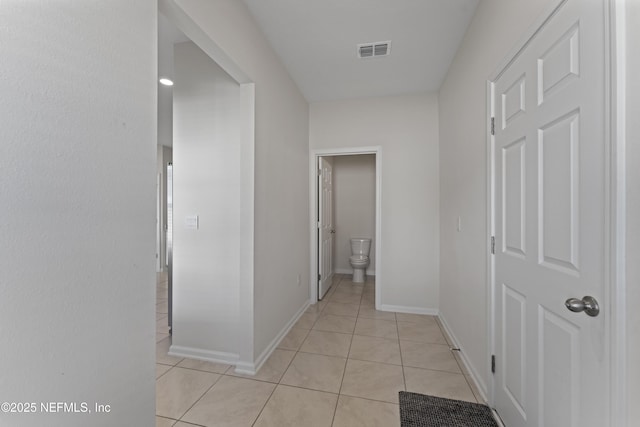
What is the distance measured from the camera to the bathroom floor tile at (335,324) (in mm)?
2803

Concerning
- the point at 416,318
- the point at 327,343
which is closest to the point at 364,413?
the point at 327,343

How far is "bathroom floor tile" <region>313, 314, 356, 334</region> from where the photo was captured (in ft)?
9.20

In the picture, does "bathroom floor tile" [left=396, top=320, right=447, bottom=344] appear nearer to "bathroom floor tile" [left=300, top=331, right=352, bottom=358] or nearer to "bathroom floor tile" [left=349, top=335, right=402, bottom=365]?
"bathroom floor tile" [left=349, top=335, right=402, bottom=365]

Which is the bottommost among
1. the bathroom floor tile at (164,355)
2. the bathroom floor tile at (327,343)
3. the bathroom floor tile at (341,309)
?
the bathroom floor tile at (164,355)

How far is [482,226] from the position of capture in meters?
1.86

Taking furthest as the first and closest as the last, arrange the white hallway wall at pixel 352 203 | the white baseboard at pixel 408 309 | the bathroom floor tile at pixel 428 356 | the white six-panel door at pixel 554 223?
the white hallway wall at pixel 352 203
the white baseboard at pixel 408 309
the bathroom floor tile at pixel 428 356
the white six-panel door at pixel 554 223

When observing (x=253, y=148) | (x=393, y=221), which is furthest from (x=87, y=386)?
(x=393, y=221)

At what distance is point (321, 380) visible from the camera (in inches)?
76.9

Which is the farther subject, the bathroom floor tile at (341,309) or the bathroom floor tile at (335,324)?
the bathroom floor tile at (341,309)

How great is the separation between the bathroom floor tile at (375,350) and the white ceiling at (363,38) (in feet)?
8.93

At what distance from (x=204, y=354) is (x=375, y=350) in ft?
4.87

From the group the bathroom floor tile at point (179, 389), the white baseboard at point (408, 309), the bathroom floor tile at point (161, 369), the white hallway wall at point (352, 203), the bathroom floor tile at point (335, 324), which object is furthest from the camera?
the white hallway wall at point (352, 203)

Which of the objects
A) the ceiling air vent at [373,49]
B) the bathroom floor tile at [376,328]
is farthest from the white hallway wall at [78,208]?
the bathroom floor tile at [376,328]

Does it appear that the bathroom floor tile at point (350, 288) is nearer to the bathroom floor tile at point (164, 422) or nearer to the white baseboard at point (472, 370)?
the white baseboard at point (472, 370)
